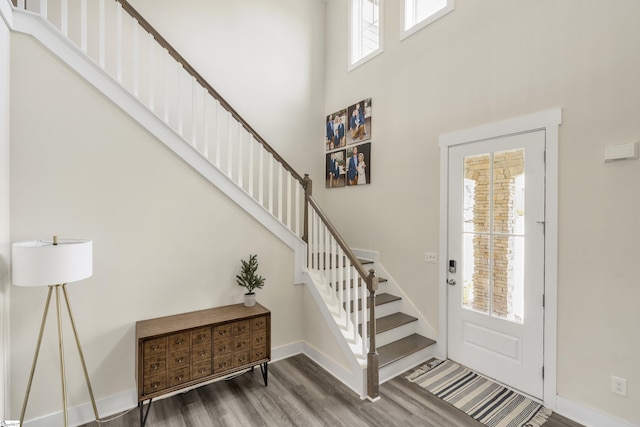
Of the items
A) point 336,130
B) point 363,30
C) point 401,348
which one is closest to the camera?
point 401,348

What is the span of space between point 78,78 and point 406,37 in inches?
131

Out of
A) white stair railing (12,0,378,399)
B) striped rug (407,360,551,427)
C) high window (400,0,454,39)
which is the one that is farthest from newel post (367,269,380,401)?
high window (400,0,454,39)

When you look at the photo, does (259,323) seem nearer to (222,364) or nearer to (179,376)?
(222,364)

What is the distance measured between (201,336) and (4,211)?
1.63 m

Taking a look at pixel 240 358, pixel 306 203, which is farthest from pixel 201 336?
pixel 306 203

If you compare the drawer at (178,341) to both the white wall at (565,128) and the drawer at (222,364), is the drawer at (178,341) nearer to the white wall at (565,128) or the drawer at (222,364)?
the drawer at (222,364)

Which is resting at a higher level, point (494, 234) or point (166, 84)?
point (166, 84)

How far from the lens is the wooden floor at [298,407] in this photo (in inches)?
92.0

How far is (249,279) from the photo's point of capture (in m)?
3.03

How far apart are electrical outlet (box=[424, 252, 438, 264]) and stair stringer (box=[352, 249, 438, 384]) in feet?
1.81

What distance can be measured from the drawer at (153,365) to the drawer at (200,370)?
0.78 ft

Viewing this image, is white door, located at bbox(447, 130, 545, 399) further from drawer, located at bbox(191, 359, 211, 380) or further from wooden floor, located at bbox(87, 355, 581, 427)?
drawer, located at bbox(191, 359, 211, 380)

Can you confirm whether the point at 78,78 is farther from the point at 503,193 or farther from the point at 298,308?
the point at 503,193

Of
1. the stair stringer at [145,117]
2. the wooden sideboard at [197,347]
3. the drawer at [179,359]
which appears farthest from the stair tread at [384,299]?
the drawer at [179,359]
